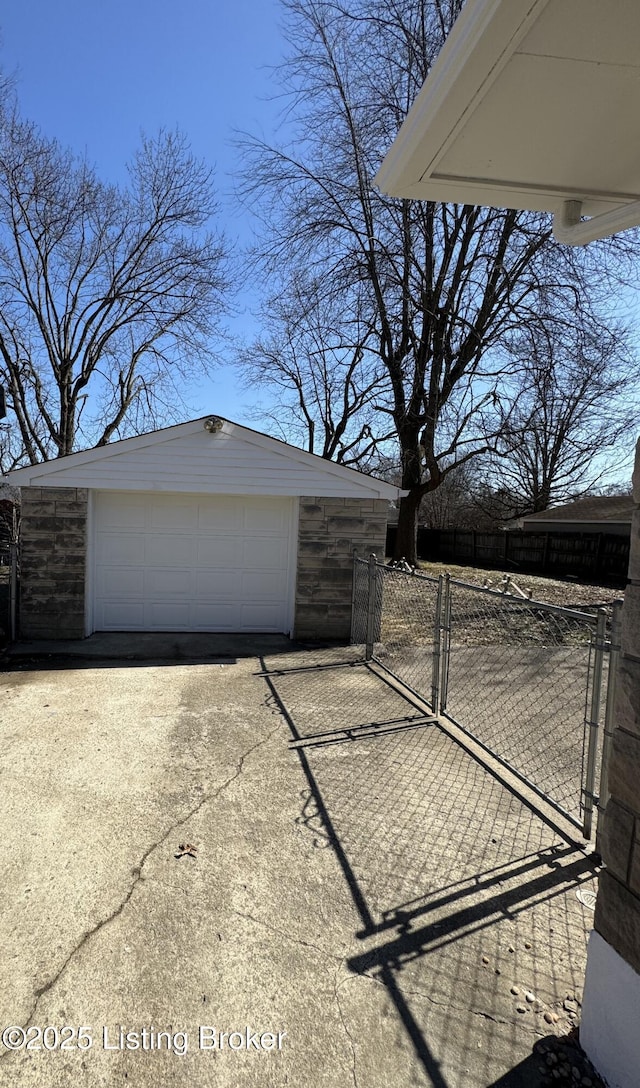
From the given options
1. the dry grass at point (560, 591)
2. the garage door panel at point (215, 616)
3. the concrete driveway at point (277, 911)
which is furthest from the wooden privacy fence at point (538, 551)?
the concrete driveway at point (277, 911)

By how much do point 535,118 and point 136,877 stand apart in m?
3.62

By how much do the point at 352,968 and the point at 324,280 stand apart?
542 inches

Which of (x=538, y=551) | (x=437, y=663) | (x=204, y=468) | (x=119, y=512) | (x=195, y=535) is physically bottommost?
(x=437, y=663)

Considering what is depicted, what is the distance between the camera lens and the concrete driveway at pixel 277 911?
80.7 inches

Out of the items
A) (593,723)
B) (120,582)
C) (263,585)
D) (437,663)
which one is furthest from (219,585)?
(593,723)

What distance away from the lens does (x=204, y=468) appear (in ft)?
26.9

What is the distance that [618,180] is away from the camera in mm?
2418

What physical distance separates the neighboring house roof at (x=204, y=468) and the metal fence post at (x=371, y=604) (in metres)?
1.48

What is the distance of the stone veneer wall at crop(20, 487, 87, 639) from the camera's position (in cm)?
791

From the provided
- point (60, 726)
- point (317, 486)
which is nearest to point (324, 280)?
point (317, 486)

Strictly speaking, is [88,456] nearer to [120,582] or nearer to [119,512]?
[119,512]

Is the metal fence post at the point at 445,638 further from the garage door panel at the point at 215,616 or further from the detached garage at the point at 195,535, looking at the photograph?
the garage door panel at the point at 215,616

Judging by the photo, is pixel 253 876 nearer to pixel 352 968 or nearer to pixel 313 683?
pixel 352 968

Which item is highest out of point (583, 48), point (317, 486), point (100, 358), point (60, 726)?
point (100, 358)
